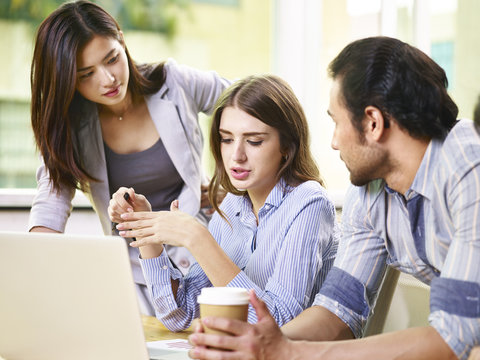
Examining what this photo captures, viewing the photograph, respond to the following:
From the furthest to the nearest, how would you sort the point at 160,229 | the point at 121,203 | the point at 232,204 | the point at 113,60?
the point at 113,60, the point at 232,204, the point at 121,203, the point at 160,229

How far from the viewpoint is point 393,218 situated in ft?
4.59

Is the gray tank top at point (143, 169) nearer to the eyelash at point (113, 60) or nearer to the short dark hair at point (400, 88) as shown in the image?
the eyelash at point (113, 60)

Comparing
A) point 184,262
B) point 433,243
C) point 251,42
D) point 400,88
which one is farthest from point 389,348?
point 251,42

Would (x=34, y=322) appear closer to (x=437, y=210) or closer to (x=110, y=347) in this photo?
(x=110, y=347)

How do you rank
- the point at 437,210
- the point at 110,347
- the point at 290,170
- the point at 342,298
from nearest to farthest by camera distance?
the point at 110,347, the point at 437,210, the point at 342,298, the point at 290,170

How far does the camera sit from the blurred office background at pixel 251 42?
3.24 meters

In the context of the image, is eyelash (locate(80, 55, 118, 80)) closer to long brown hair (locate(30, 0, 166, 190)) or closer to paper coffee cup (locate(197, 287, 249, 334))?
long brown hair (locate(30, 0, 166, 190))

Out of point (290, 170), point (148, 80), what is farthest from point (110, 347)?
point (148, 80)

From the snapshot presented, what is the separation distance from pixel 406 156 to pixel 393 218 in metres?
0.18

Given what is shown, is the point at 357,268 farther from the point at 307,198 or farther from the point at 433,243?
the point at 307,198

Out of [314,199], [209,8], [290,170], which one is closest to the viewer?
[314,199]

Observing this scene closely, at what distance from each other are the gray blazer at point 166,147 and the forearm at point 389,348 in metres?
1.15

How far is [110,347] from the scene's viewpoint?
3.56ft

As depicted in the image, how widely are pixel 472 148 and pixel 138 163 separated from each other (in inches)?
52.3
